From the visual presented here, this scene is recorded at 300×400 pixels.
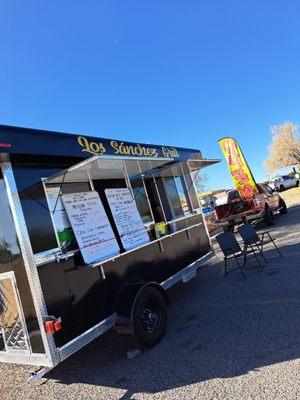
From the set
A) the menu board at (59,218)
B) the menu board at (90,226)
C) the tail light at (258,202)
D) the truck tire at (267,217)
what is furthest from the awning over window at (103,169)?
the truck tire at (267,217)

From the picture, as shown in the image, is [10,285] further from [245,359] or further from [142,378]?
[245,359]

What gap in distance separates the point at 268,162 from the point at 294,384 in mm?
56867

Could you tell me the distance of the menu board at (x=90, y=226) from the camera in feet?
16.7

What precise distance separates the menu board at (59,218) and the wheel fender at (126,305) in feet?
3.14

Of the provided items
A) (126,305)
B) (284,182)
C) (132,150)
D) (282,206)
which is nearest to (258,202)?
(282,206)

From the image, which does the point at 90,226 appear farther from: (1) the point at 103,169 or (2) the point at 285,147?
(2) the point at 285,147

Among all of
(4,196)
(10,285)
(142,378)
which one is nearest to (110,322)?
(142,378)

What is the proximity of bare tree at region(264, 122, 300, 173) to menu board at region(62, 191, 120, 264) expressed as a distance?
53.4 m

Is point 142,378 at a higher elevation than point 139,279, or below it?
below

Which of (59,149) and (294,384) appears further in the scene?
(59,149)

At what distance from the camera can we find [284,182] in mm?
40562

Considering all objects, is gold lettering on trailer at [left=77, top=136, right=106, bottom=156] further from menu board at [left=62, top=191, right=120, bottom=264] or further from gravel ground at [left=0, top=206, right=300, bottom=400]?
gravel ground at [left=0, top=206, right=300, bottom=400]

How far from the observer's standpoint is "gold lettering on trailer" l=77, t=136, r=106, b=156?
524 centimetres

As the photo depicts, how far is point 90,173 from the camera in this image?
561cm
